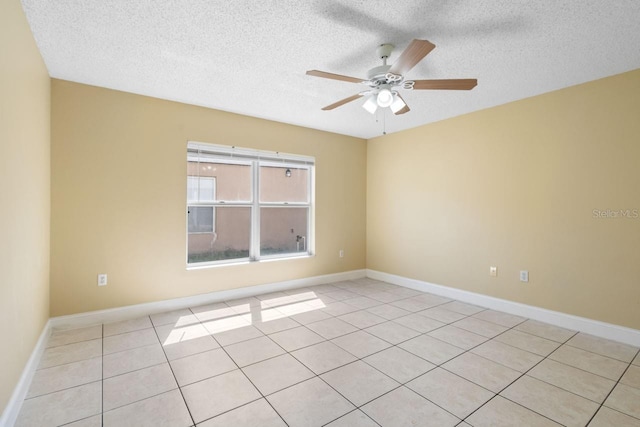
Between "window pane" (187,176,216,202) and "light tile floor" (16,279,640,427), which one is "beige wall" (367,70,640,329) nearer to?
"light tile floor" (16,279,640,427)

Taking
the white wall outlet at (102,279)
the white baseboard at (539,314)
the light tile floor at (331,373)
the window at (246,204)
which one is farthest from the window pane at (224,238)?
the white baseboard at (539,314)

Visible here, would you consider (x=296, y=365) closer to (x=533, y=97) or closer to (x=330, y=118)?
(x=330, y=118)

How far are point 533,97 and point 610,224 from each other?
1.51 meters

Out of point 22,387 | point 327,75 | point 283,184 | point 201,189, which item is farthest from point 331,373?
point 283,184

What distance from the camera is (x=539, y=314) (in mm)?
3252

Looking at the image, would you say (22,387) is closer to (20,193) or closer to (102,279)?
(20,193)

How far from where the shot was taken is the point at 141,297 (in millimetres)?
3332

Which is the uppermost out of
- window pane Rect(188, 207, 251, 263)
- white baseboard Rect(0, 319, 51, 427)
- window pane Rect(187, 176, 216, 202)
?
window pane Rect(187, 176, 216, 202)

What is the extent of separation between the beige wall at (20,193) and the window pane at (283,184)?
2.37m

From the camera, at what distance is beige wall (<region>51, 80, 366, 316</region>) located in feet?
9.68

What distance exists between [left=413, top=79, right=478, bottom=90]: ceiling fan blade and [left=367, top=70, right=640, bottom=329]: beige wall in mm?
1676

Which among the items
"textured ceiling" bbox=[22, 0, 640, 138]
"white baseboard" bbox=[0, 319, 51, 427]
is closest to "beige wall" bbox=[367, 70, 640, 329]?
"textured ceiling" bbox=[22, 0, 640, 138]

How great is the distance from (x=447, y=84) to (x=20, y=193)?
3.03 metres

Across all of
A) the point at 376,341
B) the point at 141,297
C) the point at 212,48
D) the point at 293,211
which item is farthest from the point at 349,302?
the point at 212,48
